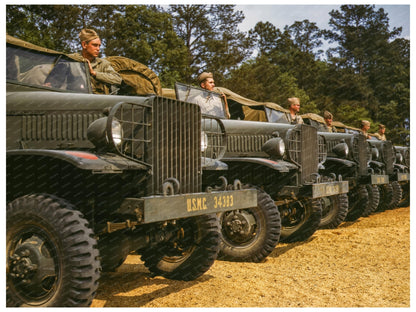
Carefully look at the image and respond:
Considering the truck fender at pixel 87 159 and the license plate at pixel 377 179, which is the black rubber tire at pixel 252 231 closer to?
the truck fender at pixel 87 159

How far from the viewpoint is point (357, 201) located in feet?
26.9

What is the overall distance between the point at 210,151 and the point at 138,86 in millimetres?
2309

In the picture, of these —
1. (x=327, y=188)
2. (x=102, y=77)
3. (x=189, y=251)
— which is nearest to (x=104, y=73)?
(x=102, y=77)

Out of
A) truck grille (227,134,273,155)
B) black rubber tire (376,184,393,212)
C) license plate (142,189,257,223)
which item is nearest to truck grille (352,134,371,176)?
black rubber tire (376,184,393,212)

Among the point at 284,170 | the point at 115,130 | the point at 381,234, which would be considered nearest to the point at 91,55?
the point at 115,130

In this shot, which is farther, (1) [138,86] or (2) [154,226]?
(1) [138,86]

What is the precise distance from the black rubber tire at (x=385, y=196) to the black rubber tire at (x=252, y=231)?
18.9 ft

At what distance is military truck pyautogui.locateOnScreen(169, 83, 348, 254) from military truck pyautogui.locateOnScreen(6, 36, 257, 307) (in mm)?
1106

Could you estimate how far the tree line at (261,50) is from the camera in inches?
590

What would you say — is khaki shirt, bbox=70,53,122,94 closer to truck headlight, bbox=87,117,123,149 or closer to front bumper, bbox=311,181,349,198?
truck headlight, bbox=87,117,123,149

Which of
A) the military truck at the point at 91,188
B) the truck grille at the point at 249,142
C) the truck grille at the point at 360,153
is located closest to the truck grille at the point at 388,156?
the truck grille at the point at 360,153

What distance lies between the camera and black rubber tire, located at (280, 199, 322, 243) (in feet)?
19.7

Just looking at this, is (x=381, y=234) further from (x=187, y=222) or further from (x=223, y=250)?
(x=187, y=222)

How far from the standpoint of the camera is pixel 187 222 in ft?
13.1
